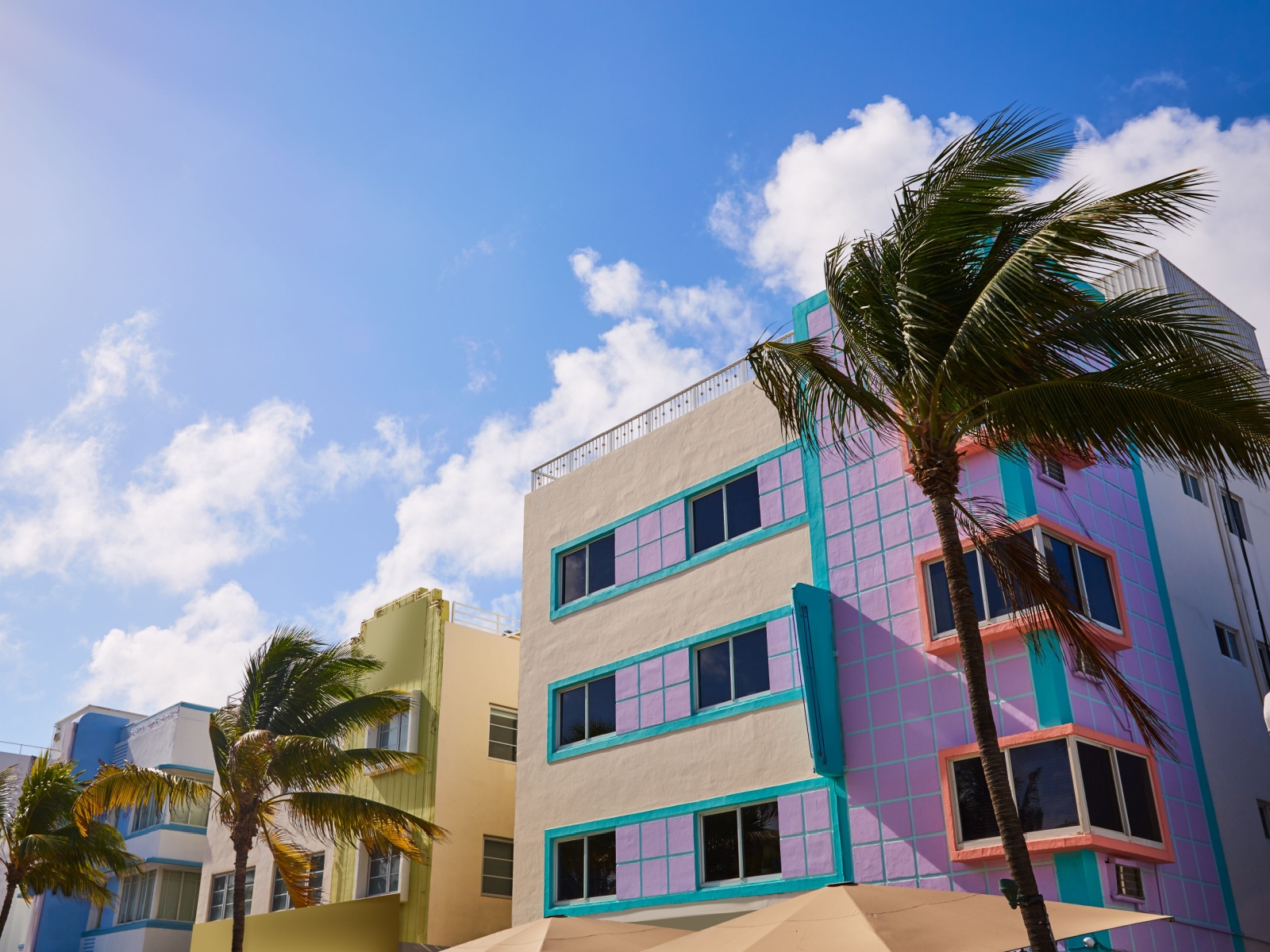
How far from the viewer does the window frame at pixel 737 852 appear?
19.2m

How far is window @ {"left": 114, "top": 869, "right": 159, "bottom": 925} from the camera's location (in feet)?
122

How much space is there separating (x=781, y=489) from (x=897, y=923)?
10.4m

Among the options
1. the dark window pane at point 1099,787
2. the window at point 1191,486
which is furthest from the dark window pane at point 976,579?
the window at point 1191,486

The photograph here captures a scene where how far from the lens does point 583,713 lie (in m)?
23.8

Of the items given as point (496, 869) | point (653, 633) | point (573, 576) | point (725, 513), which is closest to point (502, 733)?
point (496, 869)

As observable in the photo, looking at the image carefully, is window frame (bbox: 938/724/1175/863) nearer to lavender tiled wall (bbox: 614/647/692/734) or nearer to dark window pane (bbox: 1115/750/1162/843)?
dark window pane (bbox: 1115/750/1162/843)

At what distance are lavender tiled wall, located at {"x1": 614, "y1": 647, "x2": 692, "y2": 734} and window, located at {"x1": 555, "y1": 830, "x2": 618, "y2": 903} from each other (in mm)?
2101

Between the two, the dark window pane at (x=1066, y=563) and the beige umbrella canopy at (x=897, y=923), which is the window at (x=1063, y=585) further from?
the beige umbrella canopy at (x=897, y=923)

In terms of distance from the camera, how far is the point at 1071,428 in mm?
11094

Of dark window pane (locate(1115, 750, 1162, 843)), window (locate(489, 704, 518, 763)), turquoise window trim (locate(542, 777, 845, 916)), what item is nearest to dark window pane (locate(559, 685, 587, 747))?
turquoise window trim (locate(542, 777, 845, 916))

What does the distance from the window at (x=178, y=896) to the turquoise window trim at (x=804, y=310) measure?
27.3m

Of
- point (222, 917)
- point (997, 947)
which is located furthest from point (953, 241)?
point (222, 917)

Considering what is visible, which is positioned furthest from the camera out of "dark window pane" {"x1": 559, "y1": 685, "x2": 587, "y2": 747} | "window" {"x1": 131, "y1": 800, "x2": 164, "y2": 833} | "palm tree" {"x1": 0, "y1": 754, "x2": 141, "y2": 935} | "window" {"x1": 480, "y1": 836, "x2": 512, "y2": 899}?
"window" {"x1": 131, "y1": 800, "x2": 164, "y2": 833}

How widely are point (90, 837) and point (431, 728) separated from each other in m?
9.40
